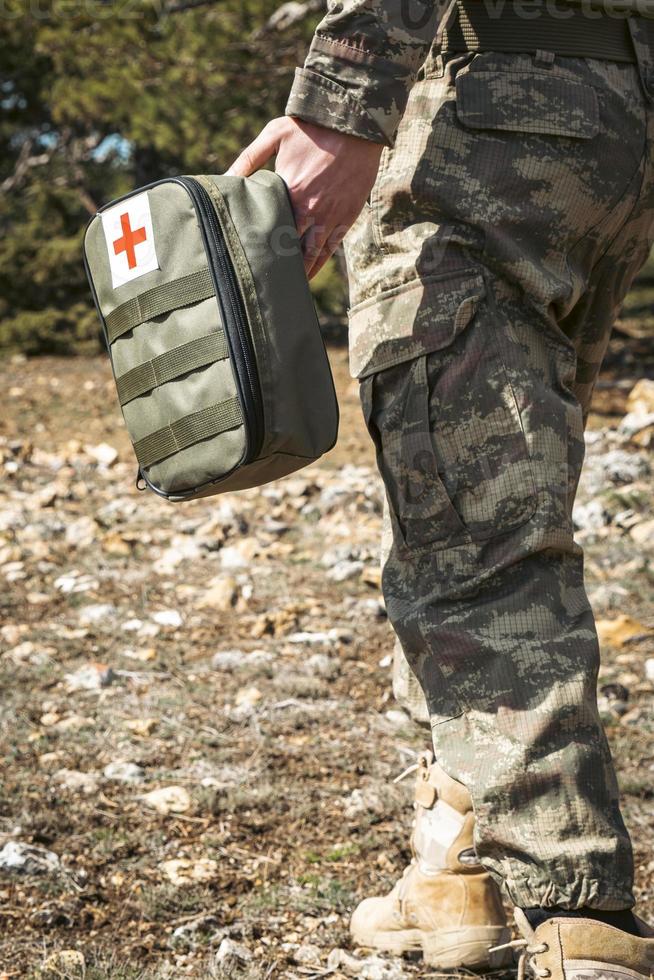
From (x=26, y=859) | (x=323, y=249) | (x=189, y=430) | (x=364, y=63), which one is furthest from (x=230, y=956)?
(x=364, y=63)

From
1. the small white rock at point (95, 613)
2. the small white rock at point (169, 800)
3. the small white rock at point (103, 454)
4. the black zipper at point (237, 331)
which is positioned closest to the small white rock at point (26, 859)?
the small white rock at point (169, 800)

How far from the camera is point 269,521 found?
14.6 ft

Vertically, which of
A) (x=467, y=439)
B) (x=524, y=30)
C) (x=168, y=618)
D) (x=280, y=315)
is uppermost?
(x=524, y=30)

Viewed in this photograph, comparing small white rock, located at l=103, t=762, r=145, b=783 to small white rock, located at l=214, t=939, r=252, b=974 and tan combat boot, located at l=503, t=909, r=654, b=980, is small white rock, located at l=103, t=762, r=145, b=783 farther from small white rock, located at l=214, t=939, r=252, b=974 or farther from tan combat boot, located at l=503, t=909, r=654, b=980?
tan combat boot, located at l=503, t=909, r=654, b=980

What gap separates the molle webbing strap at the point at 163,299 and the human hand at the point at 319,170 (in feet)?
0.50

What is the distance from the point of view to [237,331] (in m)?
1.38

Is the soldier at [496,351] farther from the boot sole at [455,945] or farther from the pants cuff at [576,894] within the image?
the boot sole at [455,945]

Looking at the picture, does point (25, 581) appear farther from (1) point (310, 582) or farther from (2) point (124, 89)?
(2) point (124, 89)

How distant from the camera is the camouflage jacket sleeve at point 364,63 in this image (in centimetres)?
135

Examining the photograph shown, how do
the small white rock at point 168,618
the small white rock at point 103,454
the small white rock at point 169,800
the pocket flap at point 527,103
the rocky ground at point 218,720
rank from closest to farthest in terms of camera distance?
the pocket flap at point 527,103 < the rocky ground at point 218,720 < the small white rock at point 169,800 < the small white rock at point 168,618 < the small white rock at point 103,454

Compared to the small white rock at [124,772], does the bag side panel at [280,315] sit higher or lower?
higher

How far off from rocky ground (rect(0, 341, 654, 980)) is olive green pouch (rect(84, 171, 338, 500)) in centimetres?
90

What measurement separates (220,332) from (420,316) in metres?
0.29

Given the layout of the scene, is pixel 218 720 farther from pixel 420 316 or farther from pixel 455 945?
pixel 420 316
